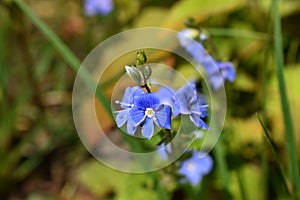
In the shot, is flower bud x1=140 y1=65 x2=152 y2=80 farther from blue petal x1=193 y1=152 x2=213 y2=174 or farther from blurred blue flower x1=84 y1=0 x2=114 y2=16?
blurred blue flower x1=84 y1=0 x2=114 y2=16

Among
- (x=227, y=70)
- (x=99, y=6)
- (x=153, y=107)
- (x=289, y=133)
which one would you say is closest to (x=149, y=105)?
(x=153, y=107)

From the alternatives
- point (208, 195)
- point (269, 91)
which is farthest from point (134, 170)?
point (269, 91)

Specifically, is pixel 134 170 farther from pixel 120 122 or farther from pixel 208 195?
pixel 120 122

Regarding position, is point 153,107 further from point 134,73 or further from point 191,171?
point 191,171

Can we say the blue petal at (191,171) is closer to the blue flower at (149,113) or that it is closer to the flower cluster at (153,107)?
the flower cluster at (153,107)

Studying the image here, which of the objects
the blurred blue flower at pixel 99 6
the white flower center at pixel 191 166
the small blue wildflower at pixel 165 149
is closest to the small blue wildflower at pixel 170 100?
the small blue wildflower at pixel 165 149
